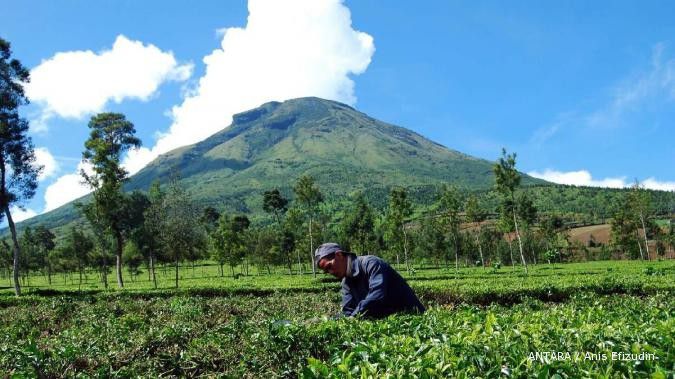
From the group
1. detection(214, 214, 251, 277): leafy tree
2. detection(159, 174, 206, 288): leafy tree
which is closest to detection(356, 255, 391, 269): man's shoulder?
detection(159, 174, 206, 288): leafy tree

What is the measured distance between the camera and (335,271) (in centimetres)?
532

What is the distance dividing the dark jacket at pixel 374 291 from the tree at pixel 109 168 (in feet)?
108

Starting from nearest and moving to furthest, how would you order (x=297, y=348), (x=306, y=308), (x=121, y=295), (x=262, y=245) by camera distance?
(x=297, y=348), (x=306, y=308), (x=121, y=295), (x=262, y=245)

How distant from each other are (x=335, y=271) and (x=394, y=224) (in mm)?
44223

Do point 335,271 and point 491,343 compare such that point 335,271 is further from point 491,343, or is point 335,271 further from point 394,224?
point 394,224

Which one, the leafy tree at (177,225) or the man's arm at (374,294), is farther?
the leafy tree at (177,225)

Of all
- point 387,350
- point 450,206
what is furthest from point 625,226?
point 387,350

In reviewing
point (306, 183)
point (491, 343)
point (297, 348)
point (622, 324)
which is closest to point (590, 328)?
point (622, 324)

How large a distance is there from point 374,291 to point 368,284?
8.3 inches

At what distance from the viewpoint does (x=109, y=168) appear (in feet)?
116

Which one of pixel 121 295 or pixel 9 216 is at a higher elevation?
pixel 9 216

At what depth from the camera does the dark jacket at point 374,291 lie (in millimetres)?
5137

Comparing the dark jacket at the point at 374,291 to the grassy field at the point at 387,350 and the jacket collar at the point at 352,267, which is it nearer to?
the jacket collar at the point at 352,267

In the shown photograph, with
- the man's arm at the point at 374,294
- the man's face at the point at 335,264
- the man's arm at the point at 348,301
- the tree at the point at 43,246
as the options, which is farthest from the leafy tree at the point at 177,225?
the tree at the point at 43,246
